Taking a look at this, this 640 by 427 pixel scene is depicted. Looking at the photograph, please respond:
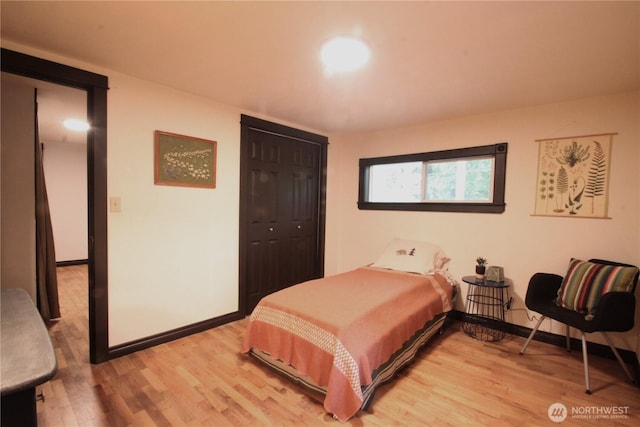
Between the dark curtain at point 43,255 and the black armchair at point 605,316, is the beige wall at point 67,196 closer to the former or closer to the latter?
the dark curtain at point 43,255

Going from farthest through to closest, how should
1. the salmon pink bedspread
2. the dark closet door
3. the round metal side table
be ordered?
the dark closet door, the round metal side table, the salmon pink bedspread

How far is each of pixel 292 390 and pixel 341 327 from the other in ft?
1.98

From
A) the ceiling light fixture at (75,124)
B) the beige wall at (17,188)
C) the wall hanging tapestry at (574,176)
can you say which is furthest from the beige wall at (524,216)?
the ceiling light fixture at (75,124)

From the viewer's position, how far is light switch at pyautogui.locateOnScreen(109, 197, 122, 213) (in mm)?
2201

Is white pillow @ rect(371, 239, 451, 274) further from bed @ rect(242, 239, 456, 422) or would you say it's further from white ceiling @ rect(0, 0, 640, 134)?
white ceiling @ rect(0, 0, 640, 134)

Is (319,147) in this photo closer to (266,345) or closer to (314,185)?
(314,185)

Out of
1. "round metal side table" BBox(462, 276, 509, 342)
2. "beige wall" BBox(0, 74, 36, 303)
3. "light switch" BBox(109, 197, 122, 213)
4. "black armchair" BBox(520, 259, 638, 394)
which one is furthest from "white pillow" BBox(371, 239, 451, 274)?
"beige wall" BBox(0, 74, 36, 303)

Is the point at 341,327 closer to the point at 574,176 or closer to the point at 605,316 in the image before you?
the point at 605,316

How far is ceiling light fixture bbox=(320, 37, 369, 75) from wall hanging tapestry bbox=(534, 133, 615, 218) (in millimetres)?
2028

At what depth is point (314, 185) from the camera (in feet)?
12.8

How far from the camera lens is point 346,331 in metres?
1.75

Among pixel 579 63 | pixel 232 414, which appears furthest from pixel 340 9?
pixel 232 414

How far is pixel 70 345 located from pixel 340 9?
327 centimetres

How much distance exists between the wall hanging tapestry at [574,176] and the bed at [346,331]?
4.33 feet
